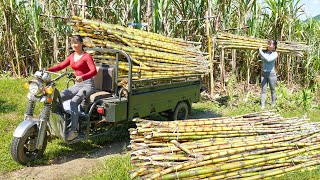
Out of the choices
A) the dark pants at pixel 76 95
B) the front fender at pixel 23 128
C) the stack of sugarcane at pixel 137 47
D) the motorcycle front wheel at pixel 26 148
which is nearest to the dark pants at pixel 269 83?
the stack of sugarcane at pixel 137 47

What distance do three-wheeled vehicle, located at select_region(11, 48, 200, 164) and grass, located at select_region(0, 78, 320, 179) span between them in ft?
1.07

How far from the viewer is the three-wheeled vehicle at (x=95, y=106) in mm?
4520

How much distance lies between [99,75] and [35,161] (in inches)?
67.0

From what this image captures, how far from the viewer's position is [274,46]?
28.0ft

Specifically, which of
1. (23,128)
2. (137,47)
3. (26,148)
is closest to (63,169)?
(26,148)

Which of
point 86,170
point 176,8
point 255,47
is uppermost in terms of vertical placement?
point 176,8

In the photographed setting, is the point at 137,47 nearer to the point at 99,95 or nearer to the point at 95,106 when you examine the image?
the point at 99,95

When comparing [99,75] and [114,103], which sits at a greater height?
[99,75]

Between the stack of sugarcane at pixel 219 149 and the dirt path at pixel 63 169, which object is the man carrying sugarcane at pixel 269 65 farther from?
the dirt path at pixel 63 169

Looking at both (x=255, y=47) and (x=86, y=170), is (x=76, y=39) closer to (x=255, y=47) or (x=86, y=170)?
(x=86, y=170)

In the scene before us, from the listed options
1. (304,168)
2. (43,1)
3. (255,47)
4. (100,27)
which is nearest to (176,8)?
(255,47)

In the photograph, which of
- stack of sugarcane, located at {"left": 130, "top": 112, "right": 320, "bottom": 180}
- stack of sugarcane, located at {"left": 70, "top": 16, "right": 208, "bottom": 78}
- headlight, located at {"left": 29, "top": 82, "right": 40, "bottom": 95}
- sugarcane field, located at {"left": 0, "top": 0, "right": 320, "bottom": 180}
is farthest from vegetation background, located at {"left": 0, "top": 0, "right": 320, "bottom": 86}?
headlight, located at {"left": 29, "top": 82, "right": 40, "bottom": 95}

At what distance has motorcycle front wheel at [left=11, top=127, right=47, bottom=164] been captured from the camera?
446 cm

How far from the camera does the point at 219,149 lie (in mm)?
4484
